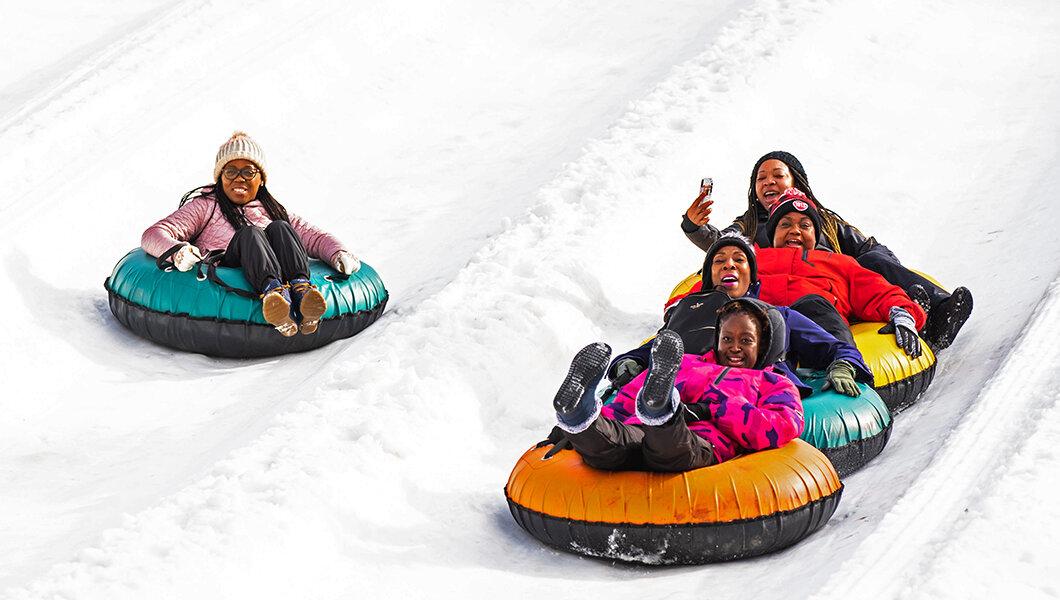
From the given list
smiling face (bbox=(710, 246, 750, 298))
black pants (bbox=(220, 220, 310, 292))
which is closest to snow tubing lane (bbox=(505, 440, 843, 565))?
smiling face (bbox=(710, 246, 750, 298))

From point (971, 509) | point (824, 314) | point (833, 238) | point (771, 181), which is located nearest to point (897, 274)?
point (833, 238)

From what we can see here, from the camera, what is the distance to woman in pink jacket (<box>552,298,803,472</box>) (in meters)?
3.05

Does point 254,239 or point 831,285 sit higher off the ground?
point 831,285

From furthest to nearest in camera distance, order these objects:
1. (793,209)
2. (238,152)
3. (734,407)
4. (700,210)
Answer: (238,152)
(700,210)
(793,209)
(734,407)

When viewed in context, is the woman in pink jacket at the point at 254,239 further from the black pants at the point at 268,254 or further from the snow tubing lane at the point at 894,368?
the snow tubing lane at the point at 894,368

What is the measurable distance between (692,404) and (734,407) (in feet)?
0.48

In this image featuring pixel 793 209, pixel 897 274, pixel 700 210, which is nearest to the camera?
pixel 897 274

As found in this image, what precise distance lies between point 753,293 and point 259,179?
2653 mm

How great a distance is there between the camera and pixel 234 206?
18.7 ft

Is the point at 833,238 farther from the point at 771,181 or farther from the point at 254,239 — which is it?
the point at 254,239

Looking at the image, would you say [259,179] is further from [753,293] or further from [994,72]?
[994,72]

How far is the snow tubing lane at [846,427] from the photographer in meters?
3.79

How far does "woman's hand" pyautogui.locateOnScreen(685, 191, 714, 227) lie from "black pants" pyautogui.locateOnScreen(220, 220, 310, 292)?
190 centimetres

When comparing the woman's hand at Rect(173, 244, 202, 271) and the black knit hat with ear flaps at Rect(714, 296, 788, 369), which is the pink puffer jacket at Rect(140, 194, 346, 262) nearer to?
the woman's hand at Rect(173, 244, 202, 271)
